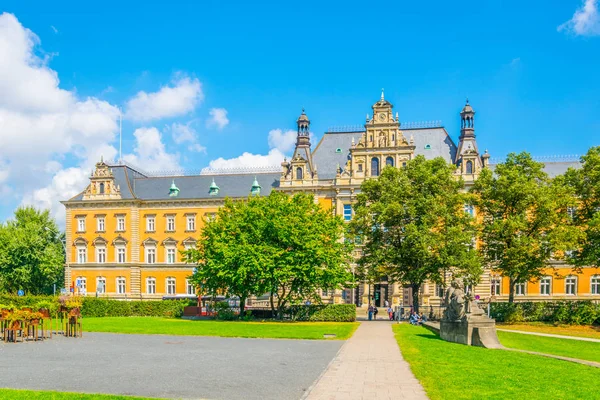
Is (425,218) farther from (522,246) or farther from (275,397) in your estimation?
(275,397)

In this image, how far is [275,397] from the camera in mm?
12227

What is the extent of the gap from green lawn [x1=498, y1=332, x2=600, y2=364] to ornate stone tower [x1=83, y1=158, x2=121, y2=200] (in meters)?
51.6

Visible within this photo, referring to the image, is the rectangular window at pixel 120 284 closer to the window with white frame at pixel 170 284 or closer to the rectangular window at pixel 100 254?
the rectangular window at pixel 100 254

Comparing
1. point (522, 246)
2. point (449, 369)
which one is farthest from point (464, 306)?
point (522, 246)

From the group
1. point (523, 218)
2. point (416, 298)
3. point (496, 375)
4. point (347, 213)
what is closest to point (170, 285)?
point (347, 213)

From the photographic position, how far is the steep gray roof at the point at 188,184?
67312 millimetres

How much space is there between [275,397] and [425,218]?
104 ft

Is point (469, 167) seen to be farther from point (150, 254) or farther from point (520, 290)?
point (150, 254)

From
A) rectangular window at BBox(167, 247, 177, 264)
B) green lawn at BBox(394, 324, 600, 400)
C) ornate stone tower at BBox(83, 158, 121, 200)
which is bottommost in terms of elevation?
rectangular window at BBox(167, 247, 177, 264)

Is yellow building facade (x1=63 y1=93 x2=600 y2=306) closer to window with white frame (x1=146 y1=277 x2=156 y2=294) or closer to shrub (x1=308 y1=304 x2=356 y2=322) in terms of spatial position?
window with white frame (x1=146 y1=277 x2=156 y2=294)

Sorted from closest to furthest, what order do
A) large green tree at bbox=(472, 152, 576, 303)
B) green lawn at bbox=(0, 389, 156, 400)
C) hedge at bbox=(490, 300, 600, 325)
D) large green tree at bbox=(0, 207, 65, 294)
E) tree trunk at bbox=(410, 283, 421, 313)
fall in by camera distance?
green lawn at bbox=(0, 389, 156, 400) → hedge at bbox=(490, 300, 600, 325) → large green tree at bbox=(472, 152, 576, 303) → tree trunk at bbox=(410, 283, 421, 313) → large green tree at bbox=(0, 207, 65, 294)

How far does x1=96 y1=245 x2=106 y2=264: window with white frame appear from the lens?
2662 inches

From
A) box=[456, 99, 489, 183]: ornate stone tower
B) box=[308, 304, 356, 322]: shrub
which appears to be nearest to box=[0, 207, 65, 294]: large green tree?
box=[308, 304, 356, 322]: shrub

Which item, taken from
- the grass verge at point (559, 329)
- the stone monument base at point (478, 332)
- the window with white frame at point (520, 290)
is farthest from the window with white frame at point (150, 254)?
the stone monument base at point (478, 332)
